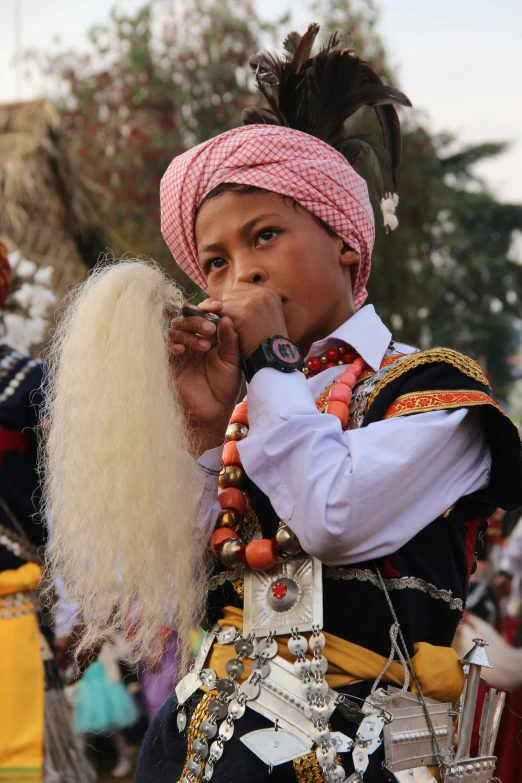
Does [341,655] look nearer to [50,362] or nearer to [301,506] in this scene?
[301,506]

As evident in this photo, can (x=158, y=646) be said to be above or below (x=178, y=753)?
above

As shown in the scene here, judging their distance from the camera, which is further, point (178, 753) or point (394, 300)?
point (394, 300)

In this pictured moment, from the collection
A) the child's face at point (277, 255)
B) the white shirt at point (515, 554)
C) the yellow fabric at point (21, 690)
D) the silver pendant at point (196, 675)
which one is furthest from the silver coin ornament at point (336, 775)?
the white shirt at point (515, 554)

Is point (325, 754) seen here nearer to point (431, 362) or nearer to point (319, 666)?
point (319, 666)

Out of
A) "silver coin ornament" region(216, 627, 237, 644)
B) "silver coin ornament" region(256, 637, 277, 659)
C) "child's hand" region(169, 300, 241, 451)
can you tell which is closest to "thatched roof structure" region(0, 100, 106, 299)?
"child's hand" region(169, 300, 241, 451)

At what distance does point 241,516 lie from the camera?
209cm

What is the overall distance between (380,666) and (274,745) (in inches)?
10.0

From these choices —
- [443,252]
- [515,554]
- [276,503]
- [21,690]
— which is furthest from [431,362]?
[443,252]

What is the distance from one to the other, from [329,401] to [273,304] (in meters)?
0.24

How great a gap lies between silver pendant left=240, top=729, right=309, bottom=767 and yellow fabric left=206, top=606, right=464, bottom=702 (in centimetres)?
13

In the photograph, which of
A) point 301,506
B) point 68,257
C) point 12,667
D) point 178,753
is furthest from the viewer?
point 68,257

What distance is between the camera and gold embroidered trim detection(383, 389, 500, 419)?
190 cm

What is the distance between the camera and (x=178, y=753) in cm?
204

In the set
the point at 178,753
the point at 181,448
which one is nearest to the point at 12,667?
the point at 178,753
